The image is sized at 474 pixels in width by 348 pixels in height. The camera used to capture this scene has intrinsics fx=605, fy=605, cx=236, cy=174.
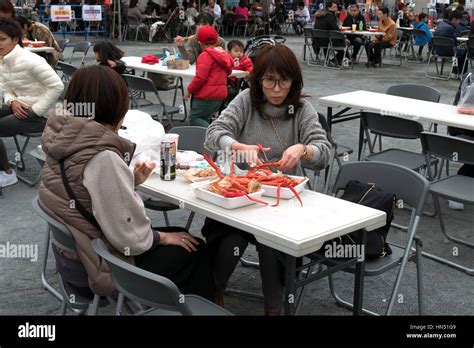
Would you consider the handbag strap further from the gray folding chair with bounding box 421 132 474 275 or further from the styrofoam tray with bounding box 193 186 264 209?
the gray folding chair with bounding box 421 132 474 275

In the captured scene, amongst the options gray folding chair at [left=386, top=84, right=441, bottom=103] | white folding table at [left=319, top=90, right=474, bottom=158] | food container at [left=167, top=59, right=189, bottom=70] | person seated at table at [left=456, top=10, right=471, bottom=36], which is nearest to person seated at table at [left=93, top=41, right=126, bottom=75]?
food container at [left=167, top=59, right=189, bottom=70]

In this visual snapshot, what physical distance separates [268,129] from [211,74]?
3071 millimetres

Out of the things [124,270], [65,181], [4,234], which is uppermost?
[65,181]

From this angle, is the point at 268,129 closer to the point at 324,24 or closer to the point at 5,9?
the point at 5,9

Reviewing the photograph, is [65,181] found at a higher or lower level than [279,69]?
lower

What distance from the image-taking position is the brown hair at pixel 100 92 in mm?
2346

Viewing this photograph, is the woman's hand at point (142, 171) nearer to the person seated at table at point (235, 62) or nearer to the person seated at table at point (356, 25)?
the person seated at table at point (235, 62)

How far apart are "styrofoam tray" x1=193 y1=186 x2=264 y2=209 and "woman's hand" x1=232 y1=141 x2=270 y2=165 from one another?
31cm

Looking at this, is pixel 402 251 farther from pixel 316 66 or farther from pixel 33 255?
pixel 316 66

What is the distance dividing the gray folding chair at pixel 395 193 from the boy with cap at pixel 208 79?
323 centimetres

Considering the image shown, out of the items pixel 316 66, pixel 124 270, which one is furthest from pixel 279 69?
pixel 316 66

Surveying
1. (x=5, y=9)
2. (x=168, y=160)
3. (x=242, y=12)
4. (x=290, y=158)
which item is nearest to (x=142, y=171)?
(x=168, y=160)

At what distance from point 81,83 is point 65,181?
386 millimetres

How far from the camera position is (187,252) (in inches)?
102
